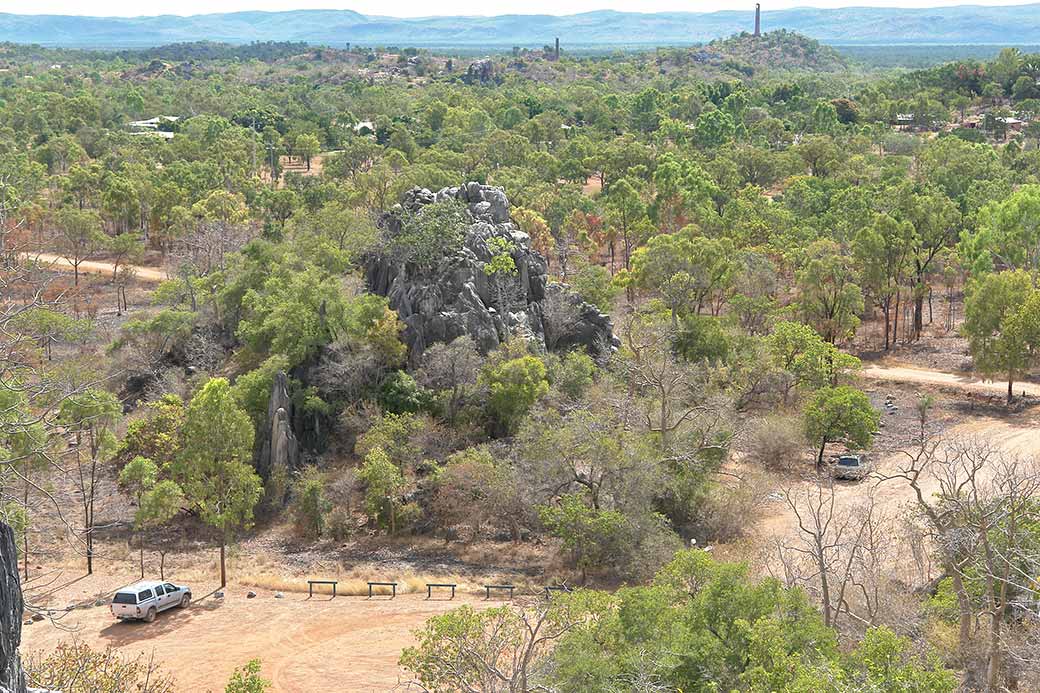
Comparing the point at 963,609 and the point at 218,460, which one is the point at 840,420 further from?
the point at 218,460

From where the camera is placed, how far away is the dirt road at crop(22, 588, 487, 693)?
22.4 m

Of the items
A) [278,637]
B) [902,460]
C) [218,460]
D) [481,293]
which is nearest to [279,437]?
[218,460]

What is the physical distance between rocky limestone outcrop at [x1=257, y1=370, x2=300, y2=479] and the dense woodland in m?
0.31

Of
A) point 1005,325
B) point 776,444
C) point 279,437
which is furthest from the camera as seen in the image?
point 1005,325

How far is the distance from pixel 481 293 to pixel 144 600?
50.4 feet

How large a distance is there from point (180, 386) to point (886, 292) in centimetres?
2987

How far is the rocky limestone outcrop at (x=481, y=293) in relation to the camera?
3491 cm

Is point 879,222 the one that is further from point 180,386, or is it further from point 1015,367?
point 180,386

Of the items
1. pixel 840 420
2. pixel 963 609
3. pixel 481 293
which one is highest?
pixel 481 293

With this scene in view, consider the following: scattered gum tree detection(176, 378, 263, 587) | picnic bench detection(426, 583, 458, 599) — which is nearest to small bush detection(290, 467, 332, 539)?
scattered gum tree detection(176, 378, 263, 587)

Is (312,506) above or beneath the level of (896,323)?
beneath

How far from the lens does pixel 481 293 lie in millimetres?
35969

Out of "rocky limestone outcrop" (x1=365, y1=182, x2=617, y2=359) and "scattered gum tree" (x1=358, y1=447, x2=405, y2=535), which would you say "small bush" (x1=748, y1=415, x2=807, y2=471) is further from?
"scattered gum tree" (x1=358, y1=447, x2=405, y2=535)

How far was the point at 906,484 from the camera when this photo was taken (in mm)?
33531
